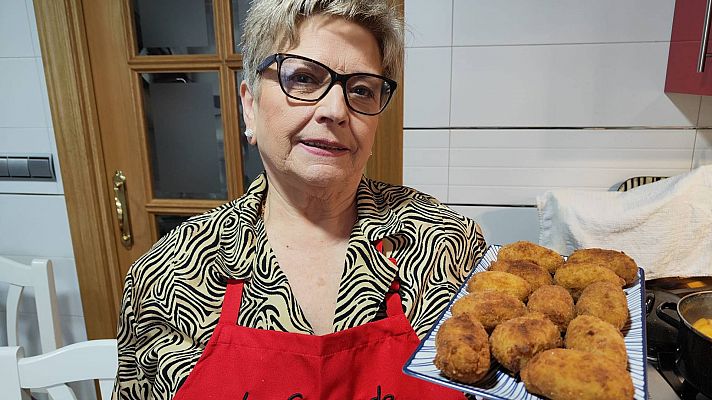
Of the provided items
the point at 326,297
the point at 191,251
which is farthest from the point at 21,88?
the point at 326,297

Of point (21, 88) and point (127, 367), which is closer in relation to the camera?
point (127, 367)

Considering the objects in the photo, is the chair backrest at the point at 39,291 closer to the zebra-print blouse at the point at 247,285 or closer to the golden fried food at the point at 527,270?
the zebra-print blouse at the point at 247,285

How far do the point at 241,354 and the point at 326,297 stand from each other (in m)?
0.18

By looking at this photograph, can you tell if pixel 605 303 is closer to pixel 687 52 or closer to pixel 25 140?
pixel 687 52

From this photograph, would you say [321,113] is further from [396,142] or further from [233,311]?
[396,142]

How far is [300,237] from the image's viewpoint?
0.94 m

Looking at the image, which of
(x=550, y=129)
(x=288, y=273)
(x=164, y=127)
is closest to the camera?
(x=288, y=273)

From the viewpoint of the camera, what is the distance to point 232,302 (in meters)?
0.84

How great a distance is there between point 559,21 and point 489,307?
1.09m

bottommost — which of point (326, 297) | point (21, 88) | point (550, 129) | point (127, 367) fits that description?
point (127, 367)

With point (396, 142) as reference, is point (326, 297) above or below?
below

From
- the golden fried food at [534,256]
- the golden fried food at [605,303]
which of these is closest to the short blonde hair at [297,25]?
the golden fried food at [534,256]

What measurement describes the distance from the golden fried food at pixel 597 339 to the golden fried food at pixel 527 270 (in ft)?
0.39

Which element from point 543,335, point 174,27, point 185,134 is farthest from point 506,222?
point 174,27
